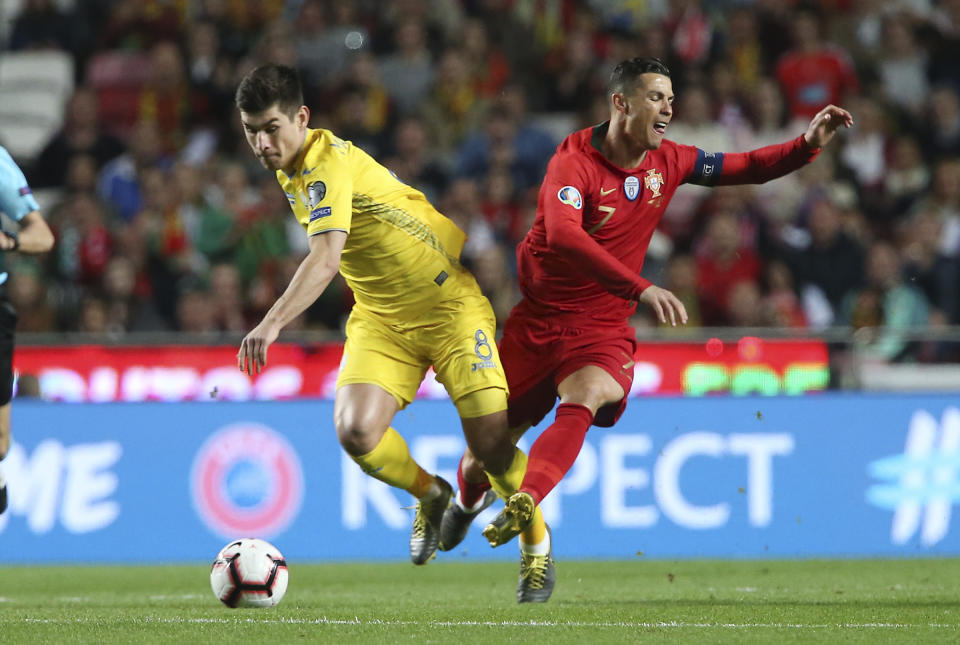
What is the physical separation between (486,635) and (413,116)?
8.66 m

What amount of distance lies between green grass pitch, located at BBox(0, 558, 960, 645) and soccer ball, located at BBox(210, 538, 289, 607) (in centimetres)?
11

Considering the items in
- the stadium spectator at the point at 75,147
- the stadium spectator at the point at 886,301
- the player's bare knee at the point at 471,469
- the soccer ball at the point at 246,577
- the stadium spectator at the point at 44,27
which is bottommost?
the soccer ball at the point at 246,577

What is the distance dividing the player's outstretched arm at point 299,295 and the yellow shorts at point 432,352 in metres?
0.78

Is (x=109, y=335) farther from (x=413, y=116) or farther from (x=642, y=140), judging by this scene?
(x=642, y=140)

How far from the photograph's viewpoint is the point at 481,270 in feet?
36.0

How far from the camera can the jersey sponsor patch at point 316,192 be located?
231 inches

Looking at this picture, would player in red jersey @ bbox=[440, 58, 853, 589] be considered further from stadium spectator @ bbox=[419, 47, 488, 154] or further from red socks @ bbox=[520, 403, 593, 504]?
stadium spectator @ bbox=[419, 47, 488, 154]

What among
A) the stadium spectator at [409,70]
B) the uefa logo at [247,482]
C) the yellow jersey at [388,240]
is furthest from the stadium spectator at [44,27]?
the yellow jersey at [388,240]

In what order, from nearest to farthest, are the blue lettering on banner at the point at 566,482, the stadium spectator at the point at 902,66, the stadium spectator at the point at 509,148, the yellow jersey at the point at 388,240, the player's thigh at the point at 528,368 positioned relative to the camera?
the yellow jersey at the point at 388,240
the player's thigh at the point at 528,368
the blue lettering on banner at the point at 566,482
the stadium spectator at the point at 509,148
the stadium spectator at the point at 902,66

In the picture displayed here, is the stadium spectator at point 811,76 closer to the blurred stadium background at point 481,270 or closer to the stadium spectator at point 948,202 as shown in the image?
the blurred stadium background at point 481,270

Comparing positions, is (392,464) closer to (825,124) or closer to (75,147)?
(825,124)

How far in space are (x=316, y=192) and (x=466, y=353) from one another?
1.09 meters

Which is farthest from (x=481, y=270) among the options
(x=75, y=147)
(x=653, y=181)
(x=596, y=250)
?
(x=596, y=250)

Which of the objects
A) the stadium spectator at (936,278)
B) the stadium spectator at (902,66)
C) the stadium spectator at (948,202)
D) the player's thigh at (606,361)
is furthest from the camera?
the stadium spectator at (902,66)
